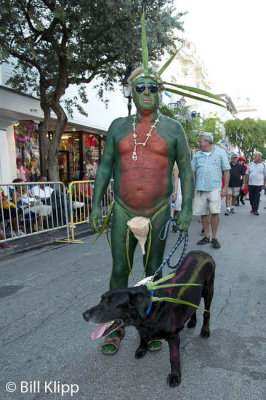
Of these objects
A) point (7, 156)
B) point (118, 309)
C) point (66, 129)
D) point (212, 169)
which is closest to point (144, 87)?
point (118, 309)


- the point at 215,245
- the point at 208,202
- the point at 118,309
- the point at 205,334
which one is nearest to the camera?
the point at 118,309

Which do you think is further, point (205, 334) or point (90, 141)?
point (90, 141)

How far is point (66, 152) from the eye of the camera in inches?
630

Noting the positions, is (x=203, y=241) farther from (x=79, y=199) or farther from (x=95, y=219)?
(x=95, y=219)

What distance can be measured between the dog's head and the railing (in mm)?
3975

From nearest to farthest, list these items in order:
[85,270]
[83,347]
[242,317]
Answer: [83,347]
[242,317]
[85,270]

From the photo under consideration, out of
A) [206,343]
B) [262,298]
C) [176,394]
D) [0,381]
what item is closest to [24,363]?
[0,381]

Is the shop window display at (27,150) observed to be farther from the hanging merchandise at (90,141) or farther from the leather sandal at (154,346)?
the leather sandal at (154,346)

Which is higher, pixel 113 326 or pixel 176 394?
pixel 113 326

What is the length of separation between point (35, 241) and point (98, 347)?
13.1 feet

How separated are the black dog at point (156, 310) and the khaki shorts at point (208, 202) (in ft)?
11.0

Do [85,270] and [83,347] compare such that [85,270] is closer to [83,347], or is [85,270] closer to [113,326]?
[83,347]

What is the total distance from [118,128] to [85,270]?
2.63 metres

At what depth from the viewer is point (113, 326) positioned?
186 cm
